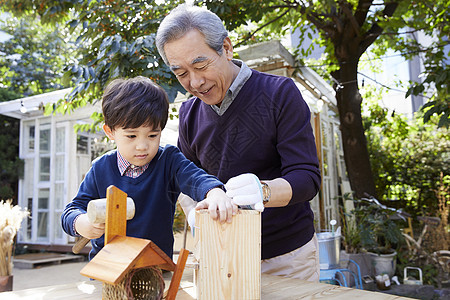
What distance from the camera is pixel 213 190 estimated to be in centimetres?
103

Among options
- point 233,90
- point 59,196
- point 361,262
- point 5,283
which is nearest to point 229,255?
point 233,90

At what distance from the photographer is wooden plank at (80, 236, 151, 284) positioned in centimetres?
82

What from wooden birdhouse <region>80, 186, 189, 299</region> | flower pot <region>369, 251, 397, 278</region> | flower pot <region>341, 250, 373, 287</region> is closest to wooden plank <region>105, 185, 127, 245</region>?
wooden birdhouse <region>80, 186, 189, 299</region>

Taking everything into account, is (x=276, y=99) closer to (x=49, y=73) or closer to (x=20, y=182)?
(x=20, y=182)

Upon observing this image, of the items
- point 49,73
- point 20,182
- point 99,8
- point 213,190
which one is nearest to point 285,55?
point 99,8

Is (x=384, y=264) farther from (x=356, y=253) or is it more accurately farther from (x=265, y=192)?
(x=265, y=192)

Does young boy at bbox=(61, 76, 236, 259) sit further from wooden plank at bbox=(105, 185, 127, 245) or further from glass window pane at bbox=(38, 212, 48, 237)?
glass window pane at bbox=(38, 212, 48, 237)

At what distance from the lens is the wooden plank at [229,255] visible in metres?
0.90

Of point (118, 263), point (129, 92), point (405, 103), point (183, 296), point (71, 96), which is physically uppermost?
point (405, 103)

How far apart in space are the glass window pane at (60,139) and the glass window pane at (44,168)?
442 millimetres

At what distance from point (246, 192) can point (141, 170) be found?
47 cm

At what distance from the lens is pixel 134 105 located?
3.87ft

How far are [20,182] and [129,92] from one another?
348 inches

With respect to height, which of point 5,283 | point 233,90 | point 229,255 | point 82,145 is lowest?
point 5,283
